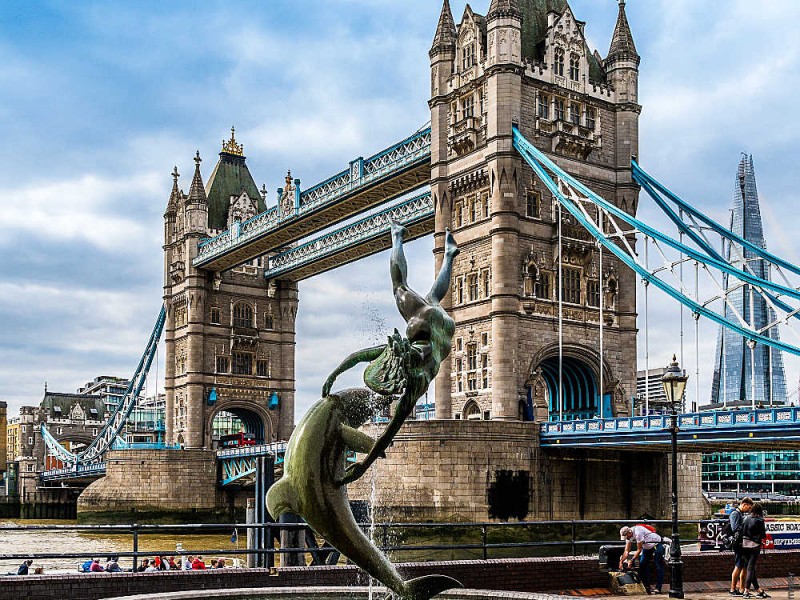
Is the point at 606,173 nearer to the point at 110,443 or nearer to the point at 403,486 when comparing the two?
the point at 403,486

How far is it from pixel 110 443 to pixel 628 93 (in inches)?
1896

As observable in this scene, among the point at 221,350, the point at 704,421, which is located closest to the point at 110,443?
the point at 221,350

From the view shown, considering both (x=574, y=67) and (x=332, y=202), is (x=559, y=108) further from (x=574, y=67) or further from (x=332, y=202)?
(x=332, y=202)

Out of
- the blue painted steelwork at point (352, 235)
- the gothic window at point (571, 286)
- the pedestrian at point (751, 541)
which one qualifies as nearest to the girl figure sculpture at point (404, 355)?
the pedestrian at point (751, 541)

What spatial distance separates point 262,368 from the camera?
217 feet

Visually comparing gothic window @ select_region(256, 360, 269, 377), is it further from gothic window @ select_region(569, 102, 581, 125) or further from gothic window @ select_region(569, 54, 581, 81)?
gothic window @ select_region(569, 54, 581, 81)

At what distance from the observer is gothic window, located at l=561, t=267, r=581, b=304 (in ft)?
128

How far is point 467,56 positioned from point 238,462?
25.9m

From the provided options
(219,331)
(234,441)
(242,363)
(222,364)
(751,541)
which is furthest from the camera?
(242,363)

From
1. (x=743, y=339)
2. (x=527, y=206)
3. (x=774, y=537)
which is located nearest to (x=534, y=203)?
(x=527, y=206)

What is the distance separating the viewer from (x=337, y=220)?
2120 inches

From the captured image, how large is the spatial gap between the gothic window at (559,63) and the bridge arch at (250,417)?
32011 mm

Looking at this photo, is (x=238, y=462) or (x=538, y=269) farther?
(x=238, y=462)

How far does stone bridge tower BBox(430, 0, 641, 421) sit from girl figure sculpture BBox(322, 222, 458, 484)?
2832cm
